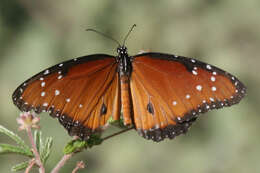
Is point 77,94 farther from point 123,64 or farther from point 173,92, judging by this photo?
point 173,92

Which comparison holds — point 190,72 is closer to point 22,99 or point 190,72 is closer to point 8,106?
point 22,99

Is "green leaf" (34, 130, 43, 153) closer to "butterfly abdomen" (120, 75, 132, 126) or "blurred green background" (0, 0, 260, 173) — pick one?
"butterfly abdomen" (120, 75, 132, 126)

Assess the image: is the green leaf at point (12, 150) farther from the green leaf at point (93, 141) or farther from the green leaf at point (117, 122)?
the green leaf at point (117, 122)

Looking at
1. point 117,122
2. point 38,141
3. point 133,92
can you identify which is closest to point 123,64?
point 133,92

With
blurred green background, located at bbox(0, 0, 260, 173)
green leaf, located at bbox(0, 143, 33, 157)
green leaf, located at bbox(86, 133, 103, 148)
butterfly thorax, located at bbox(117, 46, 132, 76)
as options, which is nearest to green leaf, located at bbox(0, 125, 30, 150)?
green leaf, located at bbox(0, 143, 33, 157)

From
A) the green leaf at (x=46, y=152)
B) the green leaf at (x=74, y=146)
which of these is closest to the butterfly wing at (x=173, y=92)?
the green leaf at (x=74, y=146)

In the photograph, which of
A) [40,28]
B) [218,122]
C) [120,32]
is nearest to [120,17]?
[120,32]
